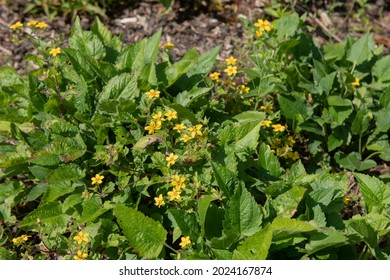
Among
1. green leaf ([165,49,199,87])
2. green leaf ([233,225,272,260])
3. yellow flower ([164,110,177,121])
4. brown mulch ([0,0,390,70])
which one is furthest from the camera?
brown mulch ([0,0,390,70])

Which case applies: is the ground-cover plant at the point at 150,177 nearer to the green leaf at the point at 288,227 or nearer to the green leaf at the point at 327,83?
the green leaf at the point at 288,227

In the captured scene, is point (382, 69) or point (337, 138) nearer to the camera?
point (337, 138)

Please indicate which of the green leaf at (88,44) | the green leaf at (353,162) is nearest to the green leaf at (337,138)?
the green leaf at (353,162)

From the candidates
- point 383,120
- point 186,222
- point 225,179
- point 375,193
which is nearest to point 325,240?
point 375,193

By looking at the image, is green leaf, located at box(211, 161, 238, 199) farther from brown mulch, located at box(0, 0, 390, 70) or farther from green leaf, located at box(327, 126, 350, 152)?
brown mulch, located at box(0, 0, 390, 70)

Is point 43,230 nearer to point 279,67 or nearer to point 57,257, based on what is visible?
point 57,257

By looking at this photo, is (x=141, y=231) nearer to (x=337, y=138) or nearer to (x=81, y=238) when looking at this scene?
(x=81, y=238)

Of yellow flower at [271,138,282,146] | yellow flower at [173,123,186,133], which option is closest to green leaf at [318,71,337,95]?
yellow flower at [271,138,282,146]
